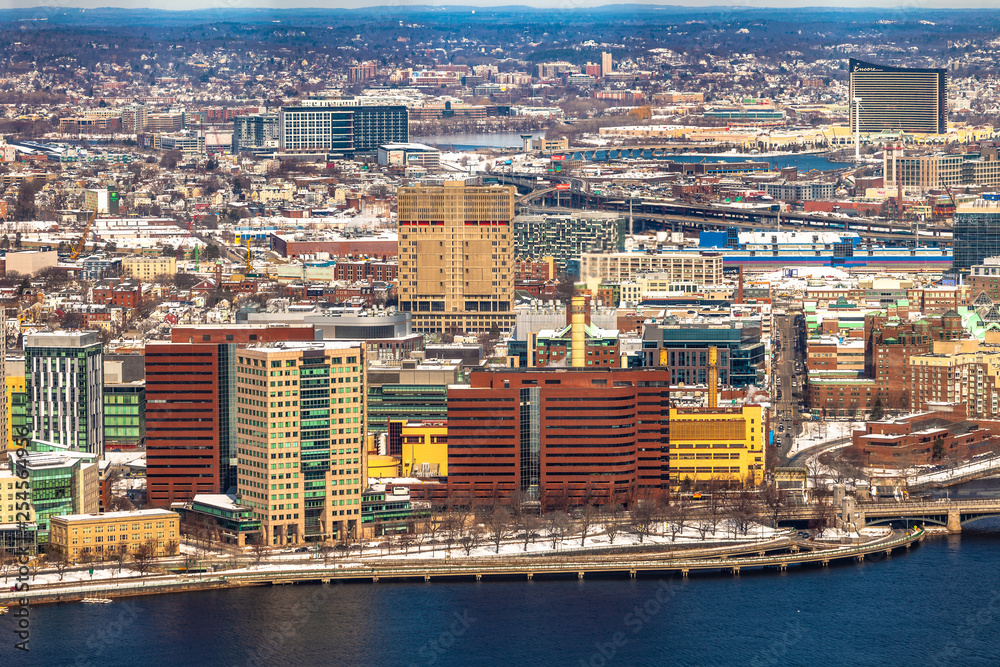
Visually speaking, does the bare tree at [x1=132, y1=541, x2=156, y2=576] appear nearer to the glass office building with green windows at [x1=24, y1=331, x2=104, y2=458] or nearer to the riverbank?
the riverbank

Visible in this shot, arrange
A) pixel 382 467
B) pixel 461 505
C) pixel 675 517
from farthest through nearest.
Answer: pixel 382 467
pixel 461 505
pixel 675 517

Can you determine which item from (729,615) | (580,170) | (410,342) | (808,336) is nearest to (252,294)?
(410,342)

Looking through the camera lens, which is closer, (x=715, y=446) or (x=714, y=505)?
(x=714, y=505)

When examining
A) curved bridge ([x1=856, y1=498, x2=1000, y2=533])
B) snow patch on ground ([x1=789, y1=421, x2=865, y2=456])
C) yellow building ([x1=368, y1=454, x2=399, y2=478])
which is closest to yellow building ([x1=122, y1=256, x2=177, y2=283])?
snow patch on ground ([x1=789, y1=421, x2=865, y2=456])

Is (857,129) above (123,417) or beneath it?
above

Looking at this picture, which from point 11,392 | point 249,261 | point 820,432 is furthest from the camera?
point 249,261

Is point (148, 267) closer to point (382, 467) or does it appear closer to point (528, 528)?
point (382, 467)

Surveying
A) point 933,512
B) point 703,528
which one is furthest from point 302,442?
point 933,512

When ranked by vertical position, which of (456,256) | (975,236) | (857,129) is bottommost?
(456,256)
